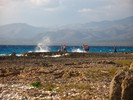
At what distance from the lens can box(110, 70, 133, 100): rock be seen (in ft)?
40.2

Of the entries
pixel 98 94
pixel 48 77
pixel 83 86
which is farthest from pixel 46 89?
pixel 48 77

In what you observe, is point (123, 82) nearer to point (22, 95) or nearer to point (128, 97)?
point (128, 97)

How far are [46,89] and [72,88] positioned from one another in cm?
167

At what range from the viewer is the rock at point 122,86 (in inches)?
483

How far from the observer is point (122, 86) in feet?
40.5

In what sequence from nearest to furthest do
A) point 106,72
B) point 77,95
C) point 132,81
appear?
point 132,81 → point 77,95 → point 106,72

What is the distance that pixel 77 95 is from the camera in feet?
51.6

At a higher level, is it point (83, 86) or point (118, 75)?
point (118, 75)

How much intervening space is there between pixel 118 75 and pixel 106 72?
12.5 meters

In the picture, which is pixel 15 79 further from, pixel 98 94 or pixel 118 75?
pixel 118 75

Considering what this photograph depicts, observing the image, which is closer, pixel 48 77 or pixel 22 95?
pixel 22 95

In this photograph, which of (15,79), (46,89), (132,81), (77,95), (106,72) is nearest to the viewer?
(132,81)

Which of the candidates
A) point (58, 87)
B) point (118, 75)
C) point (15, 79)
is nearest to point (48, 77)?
point (15, 79)

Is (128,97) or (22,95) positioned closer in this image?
(128,97)
